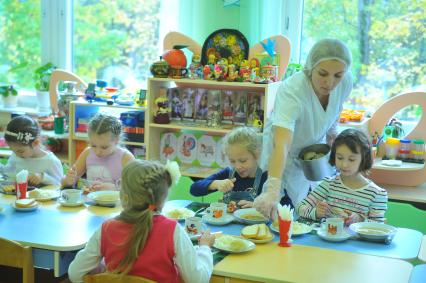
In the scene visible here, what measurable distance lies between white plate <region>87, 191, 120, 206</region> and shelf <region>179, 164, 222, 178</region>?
3.47 ft

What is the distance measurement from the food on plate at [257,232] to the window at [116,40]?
2464mm

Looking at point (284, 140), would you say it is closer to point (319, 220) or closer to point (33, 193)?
point (319, 220)

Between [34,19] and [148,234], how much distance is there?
336cm

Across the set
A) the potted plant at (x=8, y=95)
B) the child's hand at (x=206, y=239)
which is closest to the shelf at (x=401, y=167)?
the child's hand at (x=206, y=239)

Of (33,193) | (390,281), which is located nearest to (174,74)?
(33,193)

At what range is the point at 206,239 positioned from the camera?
210cm

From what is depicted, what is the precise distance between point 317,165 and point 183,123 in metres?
1.44

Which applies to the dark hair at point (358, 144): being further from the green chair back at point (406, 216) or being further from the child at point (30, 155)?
the child at point (30, 155)

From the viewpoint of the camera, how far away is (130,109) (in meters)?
3.97

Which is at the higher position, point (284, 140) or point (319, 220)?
point (284, 140)

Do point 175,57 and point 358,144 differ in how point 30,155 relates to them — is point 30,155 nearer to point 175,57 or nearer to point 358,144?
point 175,57

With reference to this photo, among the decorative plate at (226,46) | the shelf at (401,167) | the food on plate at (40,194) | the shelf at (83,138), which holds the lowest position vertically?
the food on plate at (40,194)

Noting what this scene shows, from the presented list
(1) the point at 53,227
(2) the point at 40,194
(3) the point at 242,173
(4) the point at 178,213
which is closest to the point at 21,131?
(2) the point at 40,194

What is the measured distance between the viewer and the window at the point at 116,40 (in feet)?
14.6
